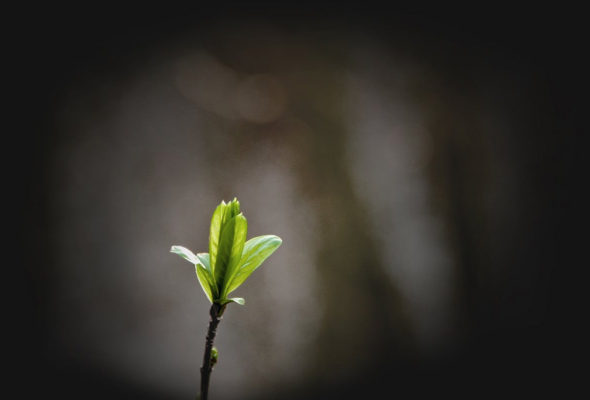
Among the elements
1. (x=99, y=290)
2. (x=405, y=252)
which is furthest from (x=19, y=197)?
(x=405, y=252)

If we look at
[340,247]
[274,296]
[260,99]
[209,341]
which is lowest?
[209,341]

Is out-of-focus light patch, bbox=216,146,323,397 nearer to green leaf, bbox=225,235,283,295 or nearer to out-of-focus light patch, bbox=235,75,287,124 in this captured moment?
out-of-focus light patch, bbox=235,75,287,124

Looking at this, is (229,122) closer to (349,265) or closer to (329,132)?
(329,132)

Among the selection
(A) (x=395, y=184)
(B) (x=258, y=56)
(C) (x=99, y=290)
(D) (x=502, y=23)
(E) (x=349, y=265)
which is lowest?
(C) (x=99, y=290)

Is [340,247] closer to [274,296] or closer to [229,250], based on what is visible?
[274,296]

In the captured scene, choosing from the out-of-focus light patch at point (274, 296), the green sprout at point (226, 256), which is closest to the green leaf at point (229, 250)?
the green sprout at point (226, 256)

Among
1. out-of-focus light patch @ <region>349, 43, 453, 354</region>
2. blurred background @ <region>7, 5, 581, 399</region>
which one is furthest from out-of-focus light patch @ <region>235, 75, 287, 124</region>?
out-of-focus light patch @ <region>349, 43, 453, 354</region>

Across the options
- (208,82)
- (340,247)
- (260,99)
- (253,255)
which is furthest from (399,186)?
(253,255)
